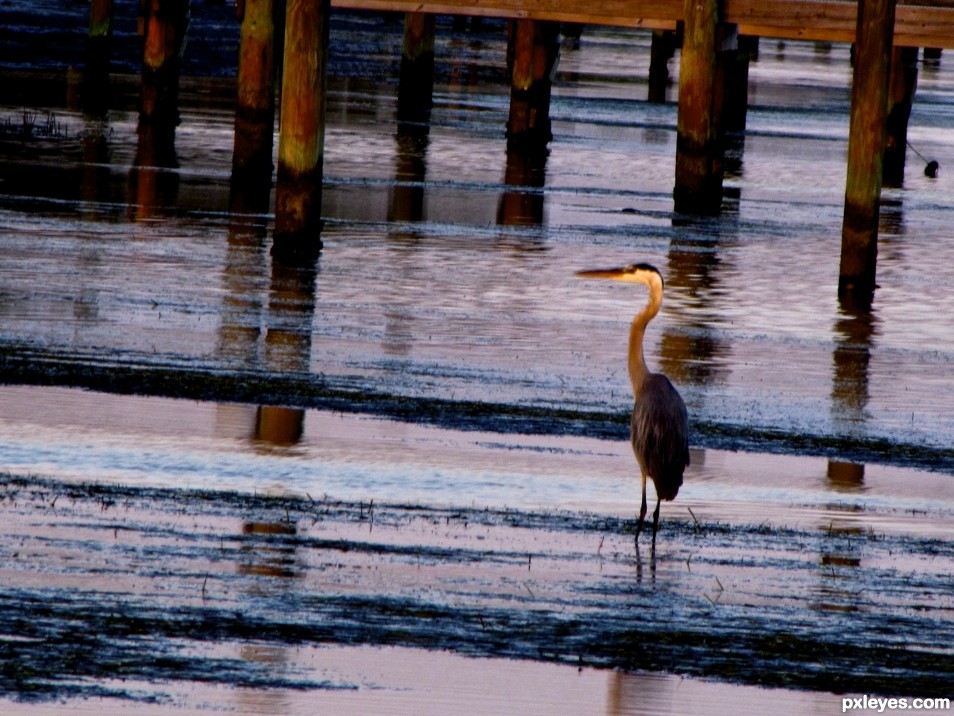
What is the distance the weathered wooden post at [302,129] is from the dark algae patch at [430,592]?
5.37 m

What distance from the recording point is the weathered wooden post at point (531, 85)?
2170 cm

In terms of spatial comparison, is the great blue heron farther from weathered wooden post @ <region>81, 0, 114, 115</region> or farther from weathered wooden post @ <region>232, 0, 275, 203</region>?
weathered wooden post @ <region>81, 0, 114, 115</region>

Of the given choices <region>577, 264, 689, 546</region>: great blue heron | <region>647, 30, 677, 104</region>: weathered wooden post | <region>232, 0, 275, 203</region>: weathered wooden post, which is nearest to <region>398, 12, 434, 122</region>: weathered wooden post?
<region>647, 30, 677, 104</region>: weathered wooden post

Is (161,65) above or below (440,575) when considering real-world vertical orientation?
A: above

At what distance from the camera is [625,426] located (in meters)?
8.83

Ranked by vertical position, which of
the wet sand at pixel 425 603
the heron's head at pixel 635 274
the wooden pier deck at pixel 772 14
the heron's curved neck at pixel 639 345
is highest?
the wooden pier deck at pixel 772 14

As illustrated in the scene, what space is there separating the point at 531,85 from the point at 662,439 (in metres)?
15.3

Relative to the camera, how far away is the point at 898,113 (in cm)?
2170

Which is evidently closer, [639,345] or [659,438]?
[659,438]

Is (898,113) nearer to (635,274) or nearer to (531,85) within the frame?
(531,85)

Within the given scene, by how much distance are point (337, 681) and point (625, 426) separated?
3.84 metres

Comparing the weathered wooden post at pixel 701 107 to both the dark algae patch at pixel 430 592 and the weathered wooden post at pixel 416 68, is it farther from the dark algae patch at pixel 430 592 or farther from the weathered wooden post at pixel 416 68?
the dark algae patch at pixel 430 592

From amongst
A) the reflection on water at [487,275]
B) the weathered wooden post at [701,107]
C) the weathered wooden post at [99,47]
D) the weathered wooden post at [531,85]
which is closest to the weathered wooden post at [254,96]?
the reflection on water at [487,275]

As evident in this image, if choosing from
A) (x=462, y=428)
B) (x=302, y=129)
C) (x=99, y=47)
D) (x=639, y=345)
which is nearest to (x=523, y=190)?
(x=302, y=129)
